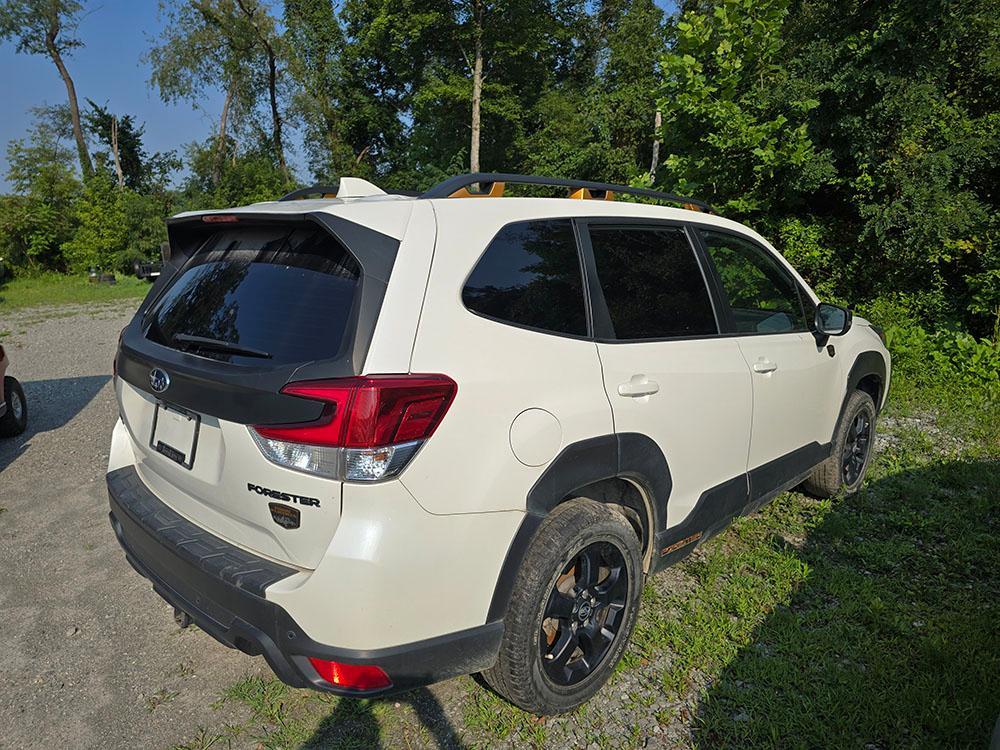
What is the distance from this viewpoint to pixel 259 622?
6.12ft

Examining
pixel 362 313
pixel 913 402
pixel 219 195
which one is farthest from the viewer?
pixel 219 195

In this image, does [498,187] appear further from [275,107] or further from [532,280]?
[275,107]

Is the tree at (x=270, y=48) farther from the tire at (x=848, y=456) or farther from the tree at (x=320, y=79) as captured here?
the tire at (x=848, y=456)

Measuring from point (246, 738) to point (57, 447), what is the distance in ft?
14.1

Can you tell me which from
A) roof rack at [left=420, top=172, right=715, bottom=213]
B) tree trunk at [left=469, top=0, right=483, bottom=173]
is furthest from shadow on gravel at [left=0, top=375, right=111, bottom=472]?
tree trunk at [left=469, top=0, right=483, bottom=173]

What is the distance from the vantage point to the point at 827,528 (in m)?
3.84

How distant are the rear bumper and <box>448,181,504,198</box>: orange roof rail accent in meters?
1.37

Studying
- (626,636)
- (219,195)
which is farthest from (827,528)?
(219,195)

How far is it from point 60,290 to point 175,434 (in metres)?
22.4

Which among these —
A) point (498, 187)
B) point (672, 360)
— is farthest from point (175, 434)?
point (672, 360)

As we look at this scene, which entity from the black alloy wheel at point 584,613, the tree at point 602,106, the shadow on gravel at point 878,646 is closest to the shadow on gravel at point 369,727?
the black alloy wheel at point 584,613

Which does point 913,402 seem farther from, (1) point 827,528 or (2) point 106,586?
(2) point 106,586

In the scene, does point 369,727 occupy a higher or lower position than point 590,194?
lower

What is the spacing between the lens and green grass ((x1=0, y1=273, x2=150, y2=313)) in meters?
17.6
